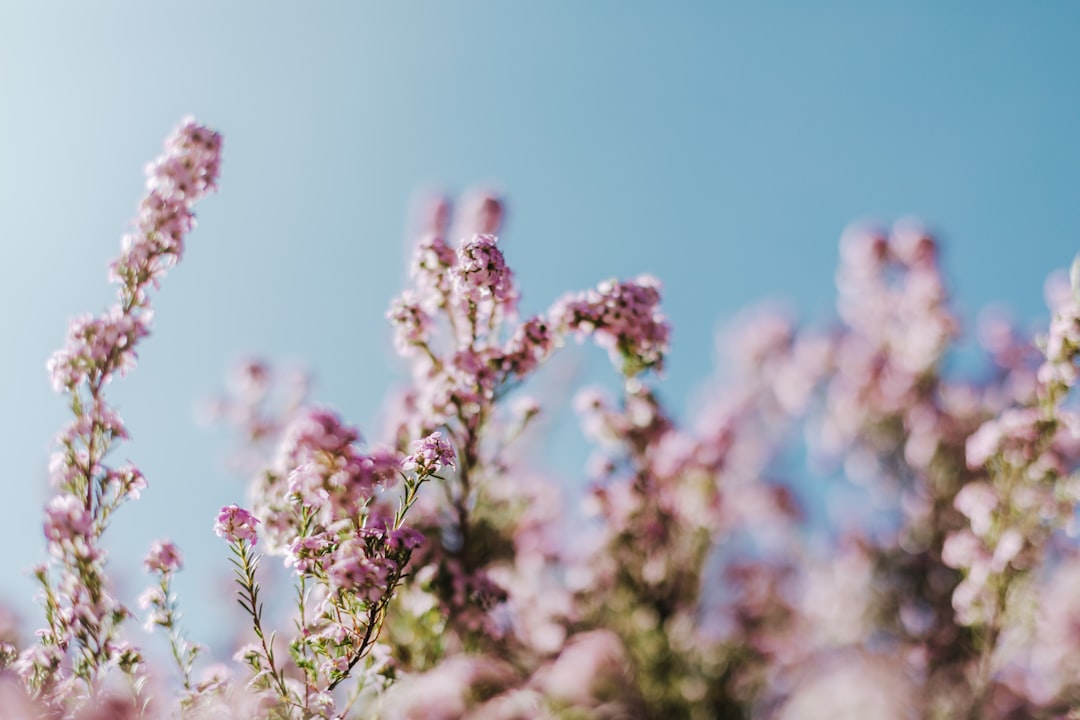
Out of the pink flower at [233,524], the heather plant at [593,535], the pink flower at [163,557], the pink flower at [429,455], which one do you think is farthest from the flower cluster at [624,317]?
the pink flower at [163,557]

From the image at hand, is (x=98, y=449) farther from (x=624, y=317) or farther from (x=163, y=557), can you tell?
(x=624, y=317)

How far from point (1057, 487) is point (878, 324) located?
4602 millimetres

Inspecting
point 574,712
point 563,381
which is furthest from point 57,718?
point 563,381

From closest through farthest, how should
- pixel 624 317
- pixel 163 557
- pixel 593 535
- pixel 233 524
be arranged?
pixel 233 524, pixel 163 557, pixel 624 317, pixel 593 535

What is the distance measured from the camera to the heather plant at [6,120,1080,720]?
2592 mm

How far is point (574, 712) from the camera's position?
11.6 ft

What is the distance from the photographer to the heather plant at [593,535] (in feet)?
8.50

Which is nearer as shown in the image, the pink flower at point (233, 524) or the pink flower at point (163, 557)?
the pink flower at point (233, 524)

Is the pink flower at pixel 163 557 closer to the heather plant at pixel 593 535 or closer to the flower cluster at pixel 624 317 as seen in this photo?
the heather plant at pixel 593 535

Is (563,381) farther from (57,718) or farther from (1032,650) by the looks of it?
(1032,650)

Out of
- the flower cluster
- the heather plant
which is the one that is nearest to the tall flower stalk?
the heather plant

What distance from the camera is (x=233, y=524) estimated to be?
259cm

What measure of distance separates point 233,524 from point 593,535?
3532 mm

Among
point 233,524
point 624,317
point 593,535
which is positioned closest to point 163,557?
point 233,524
